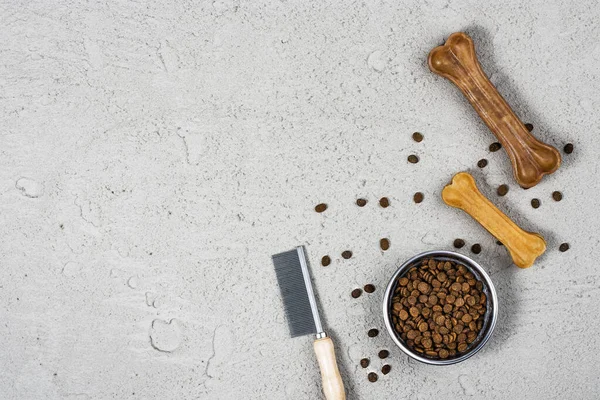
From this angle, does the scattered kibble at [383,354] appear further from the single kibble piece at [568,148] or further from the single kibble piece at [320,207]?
the single kibble piece at [568,148]

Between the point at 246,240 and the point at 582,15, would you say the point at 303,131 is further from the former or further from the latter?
the point at 582,15

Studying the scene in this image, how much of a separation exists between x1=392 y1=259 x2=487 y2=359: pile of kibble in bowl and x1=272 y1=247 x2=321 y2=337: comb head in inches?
6.0

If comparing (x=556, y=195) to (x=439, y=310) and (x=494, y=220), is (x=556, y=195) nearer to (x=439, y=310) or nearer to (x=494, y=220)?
(x=494, y=220)

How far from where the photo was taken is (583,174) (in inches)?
45.3

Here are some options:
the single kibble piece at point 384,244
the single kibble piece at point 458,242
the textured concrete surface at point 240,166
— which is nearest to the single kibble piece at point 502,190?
the textured concrete surface at point 240,166

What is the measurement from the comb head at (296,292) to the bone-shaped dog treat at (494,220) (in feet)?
0.97

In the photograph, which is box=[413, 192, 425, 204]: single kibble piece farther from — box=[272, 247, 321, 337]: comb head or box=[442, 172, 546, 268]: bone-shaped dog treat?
box=[272, 247, 321, 337]: comb head

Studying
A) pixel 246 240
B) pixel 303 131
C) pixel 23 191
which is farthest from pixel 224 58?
pixel 23 191

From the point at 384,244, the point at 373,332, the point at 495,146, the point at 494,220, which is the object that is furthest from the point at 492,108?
the point at 373,332

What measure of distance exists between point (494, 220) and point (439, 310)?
0.63 ft

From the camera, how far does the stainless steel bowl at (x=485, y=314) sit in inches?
42.0

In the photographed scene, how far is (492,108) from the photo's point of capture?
111 centimetres

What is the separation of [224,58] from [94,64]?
0.25m

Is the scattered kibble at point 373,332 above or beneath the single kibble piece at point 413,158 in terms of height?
beneath
